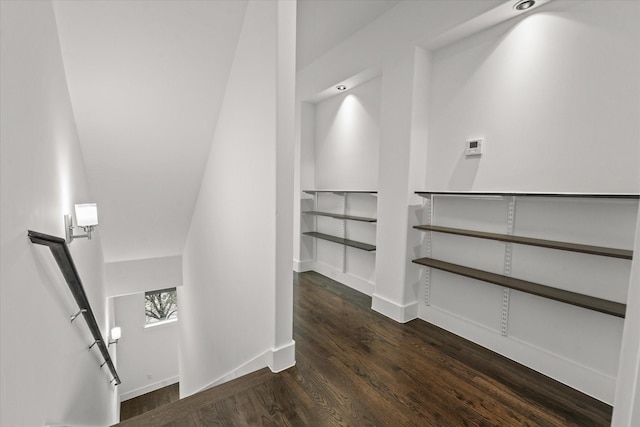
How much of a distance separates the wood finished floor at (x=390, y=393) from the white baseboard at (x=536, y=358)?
59 mm

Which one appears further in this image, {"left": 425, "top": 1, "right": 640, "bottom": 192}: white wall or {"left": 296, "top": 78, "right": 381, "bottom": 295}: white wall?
{"left": 296, "top": 78, "right": 381, "bottom": 295}: white wall

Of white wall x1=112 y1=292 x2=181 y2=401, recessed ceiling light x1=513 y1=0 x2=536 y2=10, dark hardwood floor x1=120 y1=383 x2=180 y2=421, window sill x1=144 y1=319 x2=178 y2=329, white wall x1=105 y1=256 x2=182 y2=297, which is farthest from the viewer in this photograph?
window sill x1=144 y1=319 x2=178 y2=329

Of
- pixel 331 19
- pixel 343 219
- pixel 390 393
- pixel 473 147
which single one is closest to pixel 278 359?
pixel 390 393

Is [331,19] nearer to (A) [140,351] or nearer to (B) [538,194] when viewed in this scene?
(B) [538,194]

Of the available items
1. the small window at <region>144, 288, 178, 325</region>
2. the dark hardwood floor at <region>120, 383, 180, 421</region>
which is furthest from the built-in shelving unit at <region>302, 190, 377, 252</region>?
the dark hardwood floor at <region>120, 383, 180, 421</region>

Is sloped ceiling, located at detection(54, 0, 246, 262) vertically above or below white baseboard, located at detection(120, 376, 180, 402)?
above

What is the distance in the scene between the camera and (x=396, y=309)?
9.45ft

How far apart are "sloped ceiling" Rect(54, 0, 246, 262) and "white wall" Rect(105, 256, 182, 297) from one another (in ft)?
4.04

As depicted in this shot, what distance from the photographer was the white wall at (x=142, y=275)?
500 cm

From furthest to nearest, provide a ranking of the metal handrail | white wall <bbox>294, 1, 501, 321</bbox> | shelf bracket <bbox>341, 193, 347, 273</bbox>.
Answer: shelf bracket <bbox>341, 193, 347, 273</bbox> < white wall <bbox>294, 1, 501, 321</bbox> < the metal handrail

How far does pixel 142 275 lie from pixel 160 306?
2867mm

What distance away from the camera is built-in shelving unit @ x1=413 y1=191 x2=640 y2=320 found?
5.56 ft

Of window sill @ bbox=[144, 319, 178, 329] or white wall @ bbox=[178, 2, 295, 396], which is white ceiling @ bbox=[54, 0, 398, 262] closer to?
white wall @ bbox=[178, 2, 295, 396]

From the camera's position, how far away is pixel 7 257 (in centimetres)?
104
